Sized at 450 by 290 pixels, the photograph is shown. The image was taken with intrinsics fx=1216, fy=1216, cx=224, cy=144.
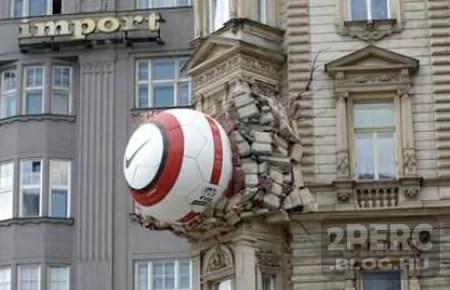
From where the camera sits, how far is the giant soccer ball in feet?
93.9

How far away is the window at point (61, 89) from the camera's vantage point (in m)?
40.7

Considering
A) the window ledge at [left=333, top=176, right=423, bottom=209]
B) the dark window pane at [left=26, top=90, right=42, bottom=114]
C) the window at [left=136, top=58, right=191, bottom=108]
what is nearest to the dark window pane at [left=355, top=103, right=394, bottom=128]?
the window ledge at [left=333, top=176, right=423, bottom=209]

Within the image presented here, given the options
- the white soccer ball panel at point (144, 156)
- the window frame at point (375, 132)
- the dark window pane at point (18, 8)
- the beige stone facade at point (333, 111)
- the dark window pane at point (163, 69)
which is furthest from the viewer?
the dark window pane at point (18, 8)

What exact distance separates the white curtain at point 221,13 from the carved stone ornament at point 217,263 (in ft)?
20.5

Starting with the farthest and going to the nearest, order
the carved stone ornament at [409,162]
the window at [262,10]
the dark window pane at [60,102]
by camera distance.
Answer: the dark window pane at [60,102] → the window at [262,10] → the carved stone ornament at [409,162]

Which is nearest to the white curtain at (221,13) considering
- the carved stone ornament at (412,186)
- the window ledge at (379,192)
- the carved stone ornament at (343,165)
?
the carved stone ornament at (343,165)

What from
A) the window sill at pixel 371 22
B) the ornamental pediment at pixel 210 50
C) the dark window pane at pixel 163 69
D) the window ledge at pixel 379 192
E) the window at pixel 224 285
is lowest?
the window at pixel 224 285

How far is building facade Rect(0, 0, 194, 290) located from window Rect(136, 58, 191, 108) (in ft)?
0.11

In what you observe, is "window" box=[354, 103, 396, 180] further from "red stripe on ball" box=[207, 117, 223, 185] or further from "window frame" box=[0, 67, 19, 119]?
"window frame" box=[0, 67, 19, 119]

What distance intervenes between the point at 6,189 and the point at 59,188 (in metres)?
1.78

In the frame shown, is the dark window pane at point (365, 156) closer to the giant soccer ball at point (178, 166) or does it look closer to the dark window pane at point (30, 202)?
the giant soccer ball at point (178, 166)

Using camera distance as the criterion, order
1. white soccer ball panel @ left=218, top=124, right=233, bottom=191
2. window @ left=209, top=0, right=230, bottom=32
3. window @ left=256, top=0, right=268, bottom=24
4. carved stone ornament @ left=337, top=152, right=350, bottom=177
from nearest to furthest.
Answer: white soccer ball panel @ left=218, top=124, right=233, bottom=191 < carved stone ornament @ left=337, top=152, right=350, bottom=177 < window @ left=256, top=0, right=268, bottom=24 < window @ left=209, top=0, right=230, bottom=32

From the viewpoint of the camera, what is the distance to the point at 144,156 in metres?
29.0

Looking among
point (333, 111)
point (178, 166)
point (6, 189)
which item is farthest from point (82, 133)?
point (178, 166)
